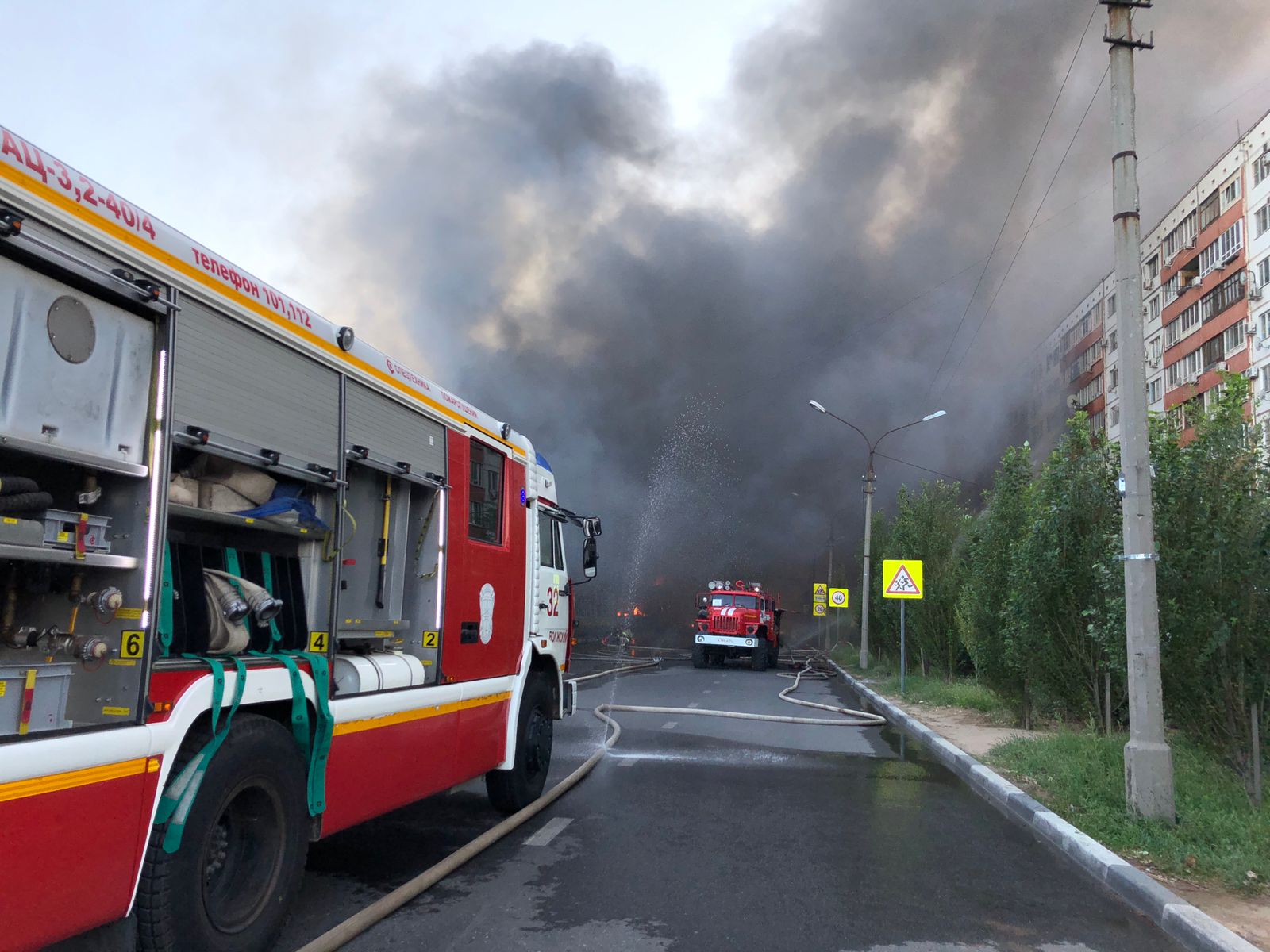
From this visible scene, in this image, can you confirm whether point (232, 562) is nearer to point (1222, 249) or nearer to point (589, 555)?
point (589, 555)

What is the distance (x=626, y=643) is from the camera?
47.8m

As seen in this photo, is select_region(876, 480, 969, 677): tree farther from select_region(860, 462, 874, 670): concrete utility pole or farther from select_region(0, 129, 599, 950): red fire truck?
select_region(0, 129, 599, 950): red fire truck

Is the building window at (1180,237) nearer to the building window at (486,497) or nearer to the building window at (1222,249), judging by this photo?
the building window at (1222,249)

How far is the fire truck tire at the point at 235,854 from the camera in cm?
331

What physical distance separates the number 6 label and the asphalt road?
5.96 ft

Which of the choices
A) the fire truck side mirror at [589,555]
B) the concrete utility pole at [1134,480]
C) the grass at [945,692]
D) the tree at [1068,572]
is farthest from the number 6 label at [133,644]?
the grass at [945,692]

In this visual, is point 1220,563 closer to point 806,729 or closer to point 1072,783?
point 1072,783

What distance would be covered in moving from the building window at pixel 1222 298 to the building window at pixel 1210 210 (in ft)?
9.70

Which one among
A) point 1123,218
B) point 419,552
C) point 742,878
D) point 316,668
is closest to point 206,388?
point 316,668

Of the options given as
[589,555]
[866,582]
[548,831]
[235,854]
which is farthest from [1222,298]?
[235,854]

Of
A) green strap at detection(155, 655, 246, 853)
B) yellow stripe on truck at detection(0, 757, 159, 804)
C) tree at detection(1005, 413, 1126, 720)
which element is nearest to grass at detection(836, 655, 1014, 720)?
tree at detection(1005, 413, 1126, 720)

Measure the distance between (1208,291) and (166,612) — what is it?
43.7m

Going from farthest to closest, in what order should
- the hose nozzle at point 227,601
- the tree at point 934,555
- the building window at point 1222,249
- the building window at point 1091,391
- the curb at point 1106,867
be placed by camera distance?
the building window at point 1091,391 → the building window at point 1222,249 → the tree at point 934,555 → the curb at point 1106,867 → the hose nozzle at point 227,601

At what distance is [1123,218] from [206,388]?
23.3 ft
